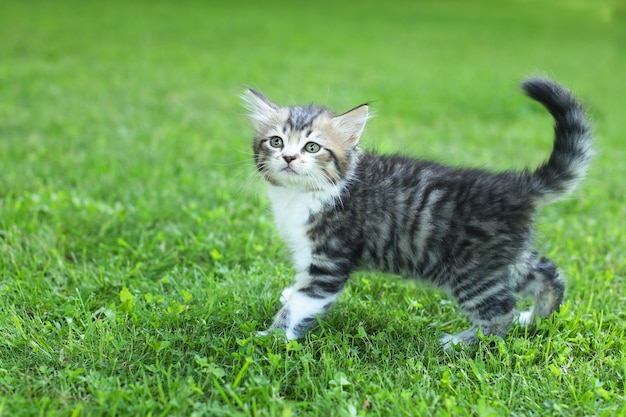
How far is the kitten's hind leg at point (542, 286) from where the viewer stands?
4.04m

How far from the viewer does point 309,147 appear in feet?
12.8

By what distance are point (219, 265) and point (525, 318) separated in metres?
2.11

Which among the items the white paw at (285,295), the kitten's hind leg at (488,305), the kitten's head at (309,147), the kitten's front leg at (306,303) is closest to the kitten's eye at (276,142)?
the kitten's head at (309,147)

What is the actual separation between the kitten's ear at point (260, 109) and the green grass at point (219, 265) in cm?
35

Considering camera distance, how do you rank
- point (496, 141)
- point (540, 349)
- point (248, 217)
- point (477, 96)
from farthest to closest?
point (477, 96) → point (496, 141) → point (248, 217) → point (540, 349)

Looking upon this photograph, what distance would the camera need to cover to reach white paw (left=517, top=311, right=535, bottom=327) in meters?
4.05

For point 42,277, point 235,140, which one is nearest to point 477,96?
point 235,140

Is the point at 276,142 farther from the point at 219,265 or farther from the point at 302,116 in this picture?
the point at 219,265

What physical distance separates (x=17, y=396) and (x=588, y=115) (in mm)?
3364

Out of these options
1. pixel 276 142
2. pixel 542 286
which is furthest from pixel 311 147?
pixel 542 286

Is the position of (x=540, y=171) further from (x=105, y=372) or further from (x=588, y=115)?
(x=105, y=372)

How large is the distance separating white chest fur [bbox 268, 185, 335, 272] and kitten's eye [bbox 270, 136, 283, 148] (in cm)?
26

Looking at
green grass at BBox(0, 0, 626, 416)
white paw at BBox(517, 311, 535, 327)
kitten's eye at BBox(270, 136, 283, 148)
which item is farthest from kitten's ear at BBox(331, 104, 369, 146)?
white paw at BBox(517, 311, 535, 327)

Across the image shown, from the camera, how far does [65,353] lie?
3.45 metres
